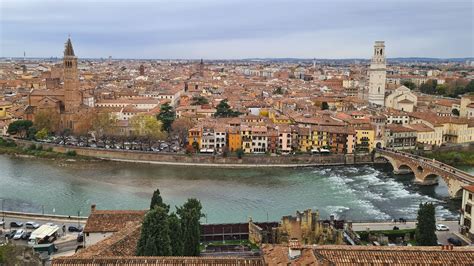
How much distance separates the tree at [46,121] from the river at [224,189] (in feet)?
15.1

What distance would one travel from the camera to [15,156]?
2848 centimetres

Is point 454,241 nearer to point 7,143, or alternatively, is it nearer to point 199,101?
point 7,143

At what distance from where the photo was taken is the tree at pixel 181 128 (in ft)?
100

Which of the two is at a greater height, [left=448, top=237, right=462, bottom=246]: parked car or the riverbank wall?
[left=448, top=237, right=462, bottom=246]: parked car

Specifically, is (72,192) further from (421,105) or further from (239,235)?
(421,105)

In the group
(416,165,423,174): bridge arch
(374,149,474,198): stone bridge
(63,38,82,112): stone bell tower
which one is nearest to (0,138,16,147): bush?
(63,38,82,112): stone bell tower

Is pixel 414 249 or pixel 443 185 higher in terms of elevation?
pixel 414 249

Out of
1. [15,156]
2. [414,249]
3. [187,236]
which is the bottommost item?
[15,156]

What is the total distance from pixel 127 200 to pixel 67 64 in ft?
56.7

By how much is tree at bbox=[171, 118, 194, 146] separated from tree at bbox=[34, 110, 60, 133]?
7584 mm

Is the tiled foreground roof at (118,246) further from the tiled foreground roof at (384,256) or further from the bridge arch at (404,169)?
the bridge arch at (404,169)

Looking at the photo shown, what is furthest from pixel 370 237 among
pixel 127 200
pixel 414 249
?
pixel 127 200

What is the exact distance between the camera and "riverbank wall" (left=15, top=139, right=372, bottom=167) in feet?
89.0

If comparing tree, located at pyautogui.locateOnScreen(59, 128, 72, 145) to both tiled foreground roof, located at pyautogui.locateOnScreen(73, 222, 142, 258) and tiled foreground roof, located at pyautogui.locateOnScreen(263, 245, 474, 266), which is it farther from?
tiled foreground roof, located at pyautogui.locateOnScreen(263, 245, 474, 266)
